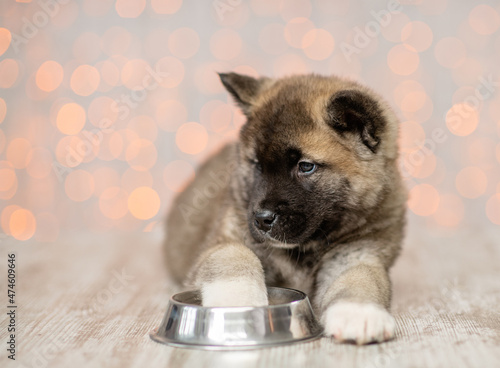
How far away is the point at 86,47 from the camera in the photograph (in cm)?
506

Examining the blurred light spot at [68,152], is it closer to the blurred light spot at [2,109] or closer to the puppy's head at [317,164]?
the blurred light spot at [2,109]

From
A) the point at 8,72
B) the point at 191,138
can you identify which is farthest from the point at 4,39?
the point at 191,138

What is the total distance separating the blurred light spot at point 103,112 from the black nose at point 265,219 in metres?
3.09

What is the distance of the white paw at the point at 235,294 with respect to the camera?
1.87 m

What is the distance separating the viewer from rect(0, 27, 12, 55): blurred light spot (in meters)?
4.69

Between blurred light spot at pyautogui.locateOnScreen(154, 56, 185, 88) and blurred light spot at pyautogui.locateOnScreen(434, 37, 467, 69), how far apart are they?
216 centimetres

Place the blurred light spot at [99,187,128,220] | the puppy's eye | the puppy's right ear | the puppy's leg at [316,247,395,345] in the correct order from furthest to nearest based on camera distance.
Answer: the blurred light spot at [99,187,128,220] < the puppy's right ear < the puppy's eye < the puppy's leg at [316,247,395,345]

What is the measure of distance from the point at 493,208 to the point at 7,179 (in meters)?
4.20

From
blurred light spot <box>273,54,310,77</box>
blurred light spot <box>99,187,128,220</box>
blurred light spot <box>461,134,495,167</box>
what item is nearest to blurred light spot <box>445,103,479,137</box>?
blurred light spot <box>461,134,495,167</box>

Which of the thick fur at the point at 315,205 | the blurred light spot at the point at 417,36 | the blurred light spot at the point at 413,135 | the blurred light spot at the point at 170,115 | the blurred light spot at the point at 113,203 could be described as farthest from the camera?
the blurred light spot at the point at 113,203

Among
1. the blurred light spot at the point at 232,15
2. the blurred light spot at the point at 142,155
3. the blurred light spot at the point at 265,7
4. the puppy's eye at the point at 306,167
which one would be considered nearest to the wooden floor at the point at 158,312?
the puppy's eye at the point at 306,167

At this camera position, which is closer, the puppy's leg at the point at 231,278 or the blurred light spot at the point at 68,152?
the puppy's leg at the point at 231,278

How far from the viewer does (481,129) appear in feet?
16.8

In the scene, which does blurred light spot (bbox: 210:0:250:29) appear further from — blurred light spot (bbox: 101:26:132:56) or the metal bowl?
the metal bowl
